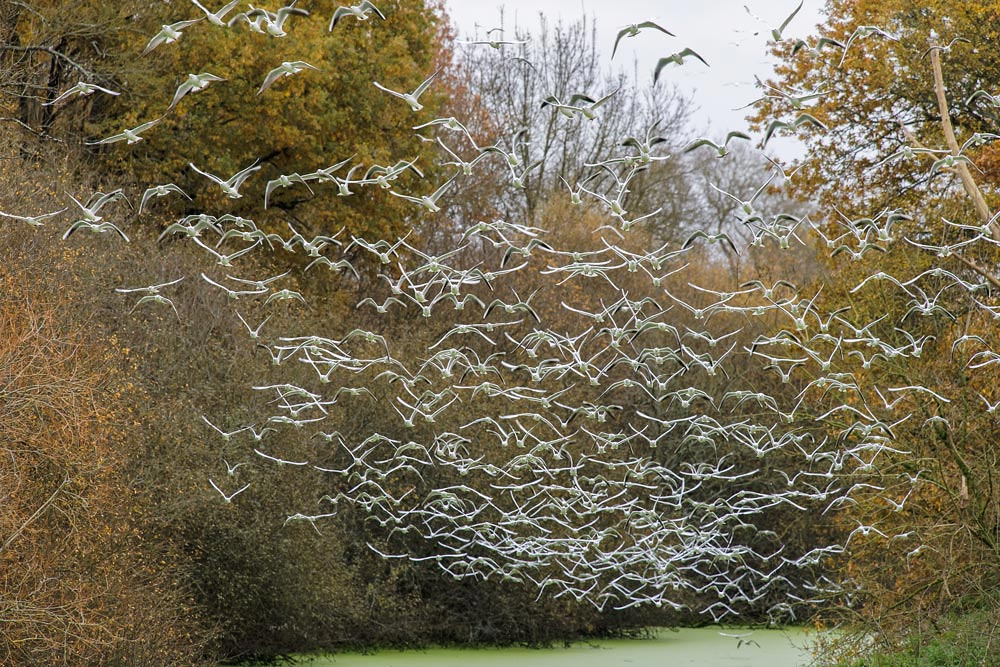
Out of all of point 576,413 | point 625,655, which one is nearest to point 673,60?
point 576,413

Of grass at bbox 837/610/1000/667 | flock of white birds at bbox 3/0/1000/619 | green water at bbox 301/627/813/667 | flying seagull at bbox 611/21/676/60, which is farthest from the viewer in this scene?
green water at bbox 301/627/813/667

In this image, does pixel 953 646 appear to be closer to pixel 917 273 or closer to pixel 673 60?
pixel 917 273

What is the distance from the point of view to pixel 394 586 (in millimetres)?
18828

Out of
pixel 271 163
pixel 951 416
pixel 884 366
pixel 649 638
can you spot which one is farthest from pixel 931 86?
pixel 271 163

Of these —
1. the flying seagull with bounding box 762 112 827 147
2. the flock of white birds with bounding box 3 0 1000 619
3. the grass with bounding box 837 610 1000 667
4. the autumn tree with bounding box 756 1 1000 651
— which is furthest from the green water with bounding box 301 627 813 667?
the flying seagull with bounding box 762 112 827 147

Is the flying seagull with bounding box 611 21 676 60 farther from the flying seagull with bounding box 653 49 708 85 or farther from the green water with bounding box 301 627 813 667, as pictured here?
the green water with bounding box 301 627 813 667

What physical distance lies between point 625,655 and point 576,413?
733 cm

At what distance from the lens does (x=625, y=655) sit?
63.5 feet

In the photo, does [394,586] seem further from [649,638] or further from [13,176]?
[13,176]

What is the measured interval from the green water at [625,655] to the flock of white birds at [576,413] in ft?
2.47

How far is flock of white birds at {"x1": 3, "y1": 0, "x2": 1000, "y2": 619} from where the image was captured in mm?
12047

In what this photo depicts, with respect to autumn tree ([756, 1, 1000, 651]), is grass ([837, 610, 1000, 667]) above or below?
below

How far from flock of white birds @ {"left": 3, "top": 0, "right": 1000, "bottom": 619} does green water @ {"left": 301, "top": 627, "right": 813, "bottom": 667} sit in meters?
0.75

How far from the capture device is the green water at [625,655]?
17984mm
